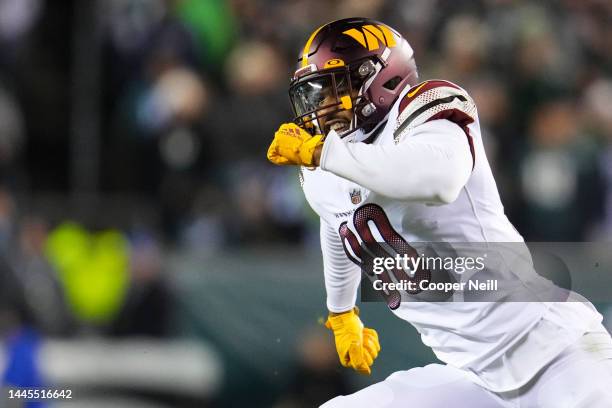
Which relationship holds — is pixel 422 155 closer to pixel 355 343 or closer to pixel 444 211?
pixel 444 211

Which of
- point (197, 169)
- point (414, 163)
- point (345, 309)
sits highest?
point (197, 169)

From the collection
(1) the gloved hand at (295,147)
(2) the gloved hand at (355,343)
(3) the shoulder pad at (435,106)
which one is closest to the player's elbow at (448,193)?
(3) the shoulder pad at (435,106)

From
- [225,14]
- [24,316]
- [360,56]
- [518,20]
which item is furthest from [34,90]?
[360,56]

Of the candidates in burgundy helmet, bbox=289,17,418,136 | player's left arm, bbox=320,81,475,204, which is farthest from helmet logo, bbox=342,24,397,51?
player's left arm, bbox=320,81,475,204

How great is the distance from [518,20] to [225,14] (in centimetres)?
163

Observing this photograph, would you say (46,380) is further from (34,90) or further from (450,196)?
(34,90)

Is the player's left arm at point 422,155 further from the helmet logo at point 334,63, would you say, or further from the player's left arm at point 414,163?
the helmet logo at point 334,63

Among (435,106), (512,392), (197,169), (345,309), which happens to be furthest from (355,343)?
(197,169)

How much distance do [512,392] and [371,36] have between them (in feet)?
3.41

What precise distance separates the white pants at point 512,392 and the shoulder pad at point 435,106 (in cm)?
66

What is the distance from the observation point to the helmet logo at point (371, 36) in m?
3.00

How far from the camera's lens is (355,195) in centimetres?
298

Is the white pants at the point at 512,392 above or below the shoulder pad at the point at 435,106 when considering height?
below

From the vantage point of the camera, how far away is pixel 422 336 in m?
3.17
